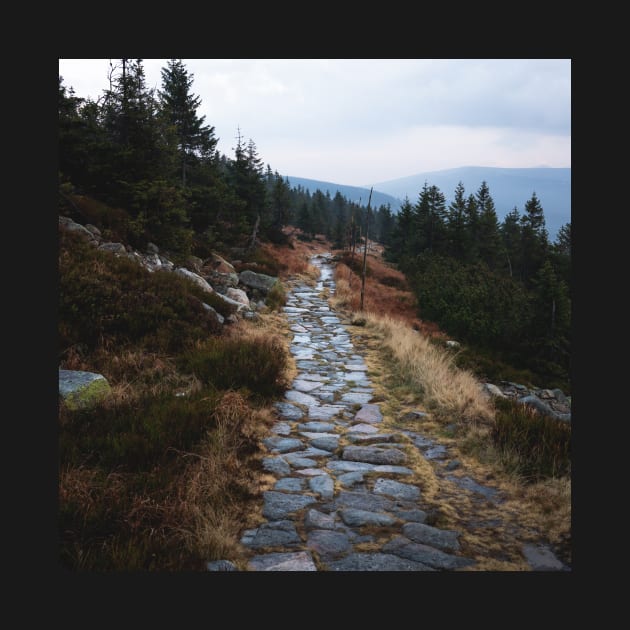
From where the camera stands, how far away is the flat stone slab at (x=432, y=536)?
2.96m

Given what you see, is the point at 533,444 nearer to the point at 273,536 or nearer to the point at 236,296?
the point at 273,536

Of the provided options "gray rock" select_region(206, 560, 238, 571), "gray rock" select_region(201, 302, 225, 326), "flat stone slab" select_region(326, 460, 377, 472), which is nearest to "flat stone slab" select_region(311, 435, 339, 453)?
"flat stone slab" select_region(326, 460, 377, 472)

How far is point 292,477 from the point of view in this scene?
402cm

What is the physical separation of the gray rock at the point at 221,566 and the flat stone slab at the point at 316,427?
261cm

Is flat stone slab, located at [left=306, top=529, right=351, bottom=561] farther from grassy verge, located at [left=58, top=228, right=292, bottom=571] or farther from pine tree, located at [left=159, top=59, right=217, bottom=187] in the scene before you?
pine tree, located at [left=159, top=59, right=217, bottom=187]

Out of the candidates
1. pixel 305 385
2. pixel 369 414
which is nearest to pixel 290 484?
pixel 369 414

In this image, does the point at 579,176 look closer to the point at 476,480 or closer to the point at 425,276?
the point at 476,480

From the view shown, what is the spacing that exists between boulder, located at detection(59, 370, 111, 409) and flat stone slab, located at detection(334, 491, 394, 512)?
296cm

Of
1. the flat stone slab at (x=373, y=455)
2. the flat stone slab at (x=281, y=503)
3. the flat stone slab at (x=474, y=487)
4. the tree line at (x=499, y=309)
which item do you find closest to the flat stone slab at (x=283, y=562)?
the flat stone slab at (x=281, y=503)

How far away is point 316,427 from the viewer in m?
5.38

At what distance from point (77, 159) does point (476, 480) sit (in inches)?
521

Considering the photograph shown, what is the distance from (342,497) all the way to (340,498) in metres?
0.03

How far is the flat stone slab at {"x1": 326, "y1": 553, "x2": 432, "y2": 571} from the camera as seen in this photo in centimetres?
271

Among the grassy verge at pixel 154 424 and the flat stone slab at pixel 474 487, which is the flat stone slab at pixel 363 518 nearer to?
the grassy verge at pixel 154 424
